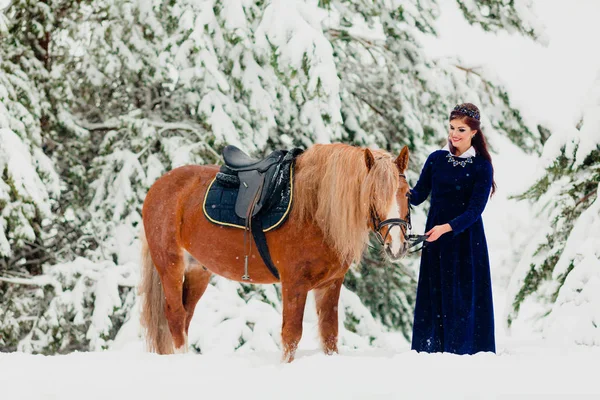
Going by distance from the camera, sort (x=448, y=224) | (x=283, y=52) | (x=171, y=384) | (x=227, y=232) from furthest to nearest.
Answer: (x=283, y=52), (x=227, y=232), (x=448, y=224), (x=171, y=384)

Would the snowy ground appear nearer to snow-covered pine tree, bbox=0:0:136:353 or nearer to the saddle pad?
the saddle pad

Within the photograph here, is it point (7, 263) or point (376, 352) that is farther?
point (7, 263)

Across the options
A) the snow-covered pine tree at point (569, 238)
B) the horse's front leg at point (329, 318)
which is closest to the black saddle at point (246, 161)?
the horse's front leg at point (329, 318)

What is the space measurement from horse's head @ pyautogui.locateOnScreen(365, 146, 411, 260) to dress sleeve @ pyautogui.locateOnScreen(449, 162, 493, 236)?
13.9 inches

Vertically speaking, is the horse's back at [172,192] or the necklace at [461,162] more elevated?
the necklace at [461,162]

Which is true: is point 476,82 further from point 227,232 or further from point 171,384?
point 171,384

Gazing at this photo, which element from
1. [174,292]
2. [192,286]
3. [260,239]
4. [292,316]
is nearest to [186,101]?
[192,286]

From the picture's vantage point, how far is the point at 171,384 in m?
3.23

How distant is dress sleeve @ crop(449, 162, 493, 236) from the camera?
146 inches

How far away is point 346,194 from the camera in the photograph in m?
3.67

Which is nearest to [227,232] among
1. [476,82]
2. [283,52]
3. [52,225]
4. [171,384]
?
[171,384]

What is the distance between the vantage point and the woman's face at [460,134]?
384cm

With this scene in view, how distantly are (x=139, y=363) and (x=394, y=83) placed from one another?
20.4 feet

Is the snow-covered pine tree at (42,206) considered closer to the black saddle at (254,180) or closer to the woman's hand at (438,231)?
the black saddle at (254,180)
